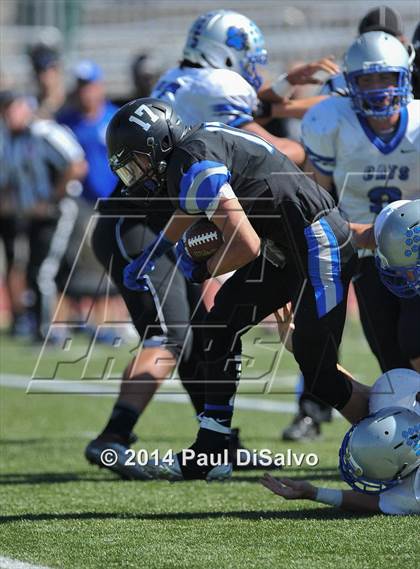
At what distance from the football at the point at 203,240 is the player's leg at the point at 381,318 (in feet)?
3.44

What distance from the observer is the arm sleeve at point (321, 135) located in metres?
5.09

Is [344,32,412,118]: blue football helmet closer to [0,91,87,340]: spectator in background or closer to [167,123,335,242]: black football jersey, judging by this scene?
[167,123,335,242]: black football jersey

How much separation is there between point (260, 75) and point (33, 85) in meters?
10.6

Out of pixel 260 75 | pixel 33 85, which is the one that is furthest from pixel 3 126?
pixel 260 75

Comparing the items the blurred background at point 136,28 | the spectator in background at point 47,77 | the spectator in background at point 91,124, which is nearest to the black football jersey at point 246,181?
the spectator in background at point 91,124

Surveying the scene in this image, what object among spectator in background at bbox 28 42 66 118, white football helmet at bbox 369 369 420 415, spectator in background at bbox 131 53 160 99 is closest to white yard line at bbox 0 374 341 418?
spectator in background at bbox 131 53 160 99

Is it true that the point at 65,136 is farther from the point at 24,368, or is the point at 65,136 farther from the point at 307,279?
the point at 307,279

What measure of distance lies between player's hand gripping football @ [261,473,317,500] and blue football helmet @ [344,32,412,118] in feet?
5.60

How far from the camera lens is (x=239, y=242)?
3.97 meters

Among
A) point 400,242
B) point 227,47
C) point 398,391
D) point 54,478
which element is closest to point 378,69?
point 227,47

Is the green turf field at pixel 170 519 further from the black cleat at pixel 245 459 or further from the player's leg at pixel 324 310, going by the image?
the player's leg at pixel 324 310

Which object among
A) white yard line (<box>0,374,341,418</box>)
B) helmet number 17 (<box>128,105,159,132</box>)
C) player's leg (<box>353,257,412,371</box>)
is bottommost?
white yard line (<box>0,374,341,418</box>)

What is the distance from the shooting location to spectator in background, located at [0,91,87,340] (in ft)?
33.9

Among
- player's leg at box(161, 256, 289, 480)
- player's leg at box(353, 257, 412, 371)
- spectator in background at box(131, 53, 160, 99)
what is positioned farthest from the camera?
spectator in background at box(131, 53, 160, 99)
